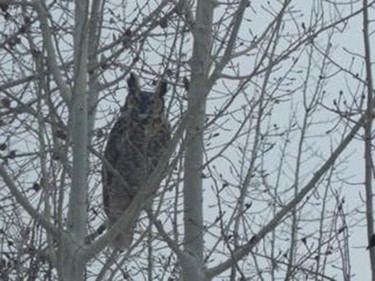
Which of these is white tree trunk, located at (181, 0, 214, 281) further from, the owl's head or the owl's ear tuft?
the owl's ear tuft

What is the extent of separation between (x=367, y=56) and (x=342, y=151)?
676mm

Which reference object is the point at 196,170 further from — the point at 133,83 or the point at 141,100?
the point at 133,83

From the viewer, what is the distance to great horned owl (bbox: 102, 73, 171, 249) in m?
5.69

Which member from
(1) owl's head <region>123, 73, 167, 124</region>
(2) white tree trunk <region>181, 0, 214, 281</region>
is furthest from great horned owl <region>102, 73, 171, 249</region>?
(2) white tree trunk <region>181, 0, 214, 281</region>

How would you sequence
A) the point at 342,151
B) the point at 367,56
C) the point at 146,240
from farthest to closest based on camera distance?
the point at 146,240 → the point at 342,151 → the point at 367,56

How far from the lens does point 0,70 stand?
6.26 metres

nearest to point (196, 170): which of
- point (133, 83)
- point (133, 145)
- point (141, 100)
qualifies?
point (133, 145)

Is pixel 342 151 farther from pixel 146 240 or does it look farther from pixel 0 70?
pixel 0 70

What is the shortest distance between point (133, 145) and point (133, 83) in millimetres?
490

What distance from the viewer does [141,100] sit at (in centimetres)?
645

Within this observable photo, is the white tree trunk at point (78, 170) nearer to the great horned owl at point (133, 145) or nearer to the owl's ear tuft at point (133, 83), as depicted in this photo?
the great horned owl at point (133, 145)

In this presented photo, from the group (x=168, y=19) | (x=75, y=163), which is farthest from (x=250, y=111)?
(x=75, y=163)

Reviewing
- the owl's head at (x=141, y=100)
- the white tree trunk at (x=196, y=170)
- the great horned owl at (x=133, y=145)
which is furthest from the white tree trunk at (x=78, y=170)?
the white tree trunk at (x=196, y=170)

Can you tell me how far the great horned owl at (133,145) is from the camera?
18.7 ft
